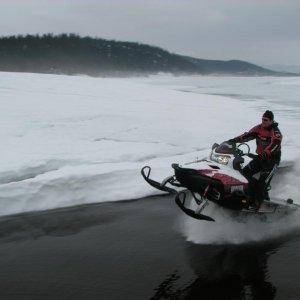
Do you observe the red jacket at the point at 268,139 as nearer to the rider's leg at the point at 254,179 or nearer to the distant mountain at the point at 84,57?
the rider's leg at the point at 254,179

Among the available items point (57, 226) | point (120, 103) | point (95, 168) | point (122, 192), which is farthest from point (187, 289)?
point (120, 103)

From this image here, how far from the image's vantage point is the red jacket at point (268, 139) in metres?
7.39

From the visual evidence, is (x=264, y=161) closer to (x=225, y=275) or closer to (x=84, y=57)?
(x=225, y=275)

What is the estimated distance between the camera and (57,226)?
7797 millimetres

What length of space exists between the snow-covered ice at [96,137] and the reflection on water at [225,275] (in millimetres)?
3226

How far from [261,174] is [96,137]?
25.5 ft

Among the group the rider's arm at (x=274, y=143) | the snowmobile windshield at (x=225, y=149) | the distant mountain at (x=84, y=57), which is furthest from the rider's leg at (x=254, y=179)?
the distant mountain at (x=84, y=57)

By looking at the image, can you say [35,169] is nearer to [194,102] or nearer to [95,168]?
[95,168]

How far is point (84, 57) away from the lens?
425ft

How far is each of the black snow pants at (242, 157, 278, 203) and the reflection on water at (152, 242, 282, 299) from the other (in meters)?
0.80

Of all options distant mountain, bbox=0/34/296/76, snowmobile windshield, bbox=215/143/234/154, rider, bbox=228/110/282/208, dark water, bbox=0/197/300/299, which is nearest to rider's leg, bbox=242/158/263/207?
rider, bbox=228/110/282/208

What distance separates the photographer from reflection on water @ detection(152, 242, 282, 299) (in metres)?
5.42

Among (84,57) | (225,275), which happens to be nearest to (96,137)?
(225,275)

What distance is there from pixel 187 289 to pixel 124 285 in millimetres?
751
